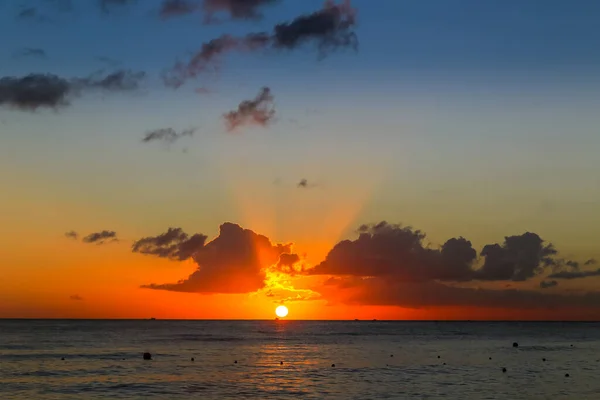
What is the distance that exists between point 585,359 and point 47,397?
96.2m

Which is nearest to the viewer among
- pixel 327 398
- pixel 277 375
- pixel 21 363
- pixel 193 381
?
pixel 327 398

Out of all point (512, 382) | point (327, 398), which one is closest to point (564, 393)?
point (512, 382)

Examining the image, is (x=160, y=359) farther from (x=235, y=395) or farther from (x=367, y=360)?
(x=235, y=395)

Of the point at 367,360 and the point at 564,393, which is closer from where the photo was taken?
the point at 564,393

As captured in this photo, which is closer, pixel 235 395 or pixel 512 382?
pixel 235 395

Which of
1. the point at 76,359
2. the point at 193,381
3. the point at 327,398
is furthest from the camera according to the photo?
the point at 76,359

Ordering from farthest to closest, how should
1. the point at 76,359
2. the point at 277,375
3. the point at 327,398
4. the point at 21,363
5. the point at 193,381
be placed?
the point at 76,359 → the point at 21,363 → the point at 277,375 → the point at 193,381 → the point at 327,398

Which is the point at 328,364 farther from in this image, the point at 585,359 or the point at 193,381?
the point at 585,359

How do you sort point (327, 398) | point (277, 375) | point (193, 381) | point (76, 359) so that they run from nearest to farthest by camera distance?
point (327, 398), point (193, 381), point (277, 375), point (76, 359)

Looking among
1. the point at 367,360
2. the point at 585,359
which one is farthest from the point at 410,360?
the point at 585,359

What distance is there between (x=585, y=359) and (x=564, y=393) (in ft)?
184

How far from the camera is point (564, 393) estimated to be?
76750 millimetres

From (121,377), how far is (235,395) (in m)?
23.9

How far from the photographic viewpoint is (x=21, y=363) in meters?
113
